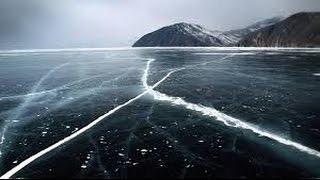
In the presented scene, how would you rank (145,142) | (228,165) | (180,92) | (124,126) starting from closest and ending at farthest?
1. (228,165)
2. (145,142)
3. (124,126)
4. (180,92)

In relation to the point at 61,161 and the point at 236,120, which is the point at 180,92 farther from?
the point at 61,161

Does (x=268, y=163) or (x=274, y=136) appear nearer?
(x=268, y=163)

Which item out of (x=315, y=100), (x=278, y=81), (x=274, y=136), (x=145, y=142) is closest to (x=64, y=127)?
(x=145, y=142)

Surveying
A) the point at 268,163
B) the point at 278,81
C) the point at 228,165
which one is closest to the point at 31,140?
the point at 228,165

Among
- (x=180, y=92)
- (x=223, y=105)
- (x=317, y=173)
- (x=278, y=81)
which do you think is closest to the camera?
(x=317, y=173)

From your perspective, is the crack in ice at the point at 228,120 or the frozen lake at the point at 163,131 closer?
the frozen lake at the point at 163,131

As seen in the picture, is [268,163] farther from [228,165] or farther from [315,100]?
[315,100]

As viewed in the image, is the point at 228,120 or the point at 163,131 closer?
the point at 163,131

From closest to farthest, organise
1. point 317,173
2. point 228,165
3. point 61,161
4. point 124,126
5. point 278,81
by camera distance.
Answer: point 317,173, point 228,165, point 61,161, point 124,126, point 278,81

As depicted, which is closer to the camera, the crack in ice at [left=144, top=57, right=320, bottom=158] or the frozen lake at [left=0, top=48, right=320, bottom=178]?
the frozen lake at [left=0, top=48, right=320, bottom=178]
